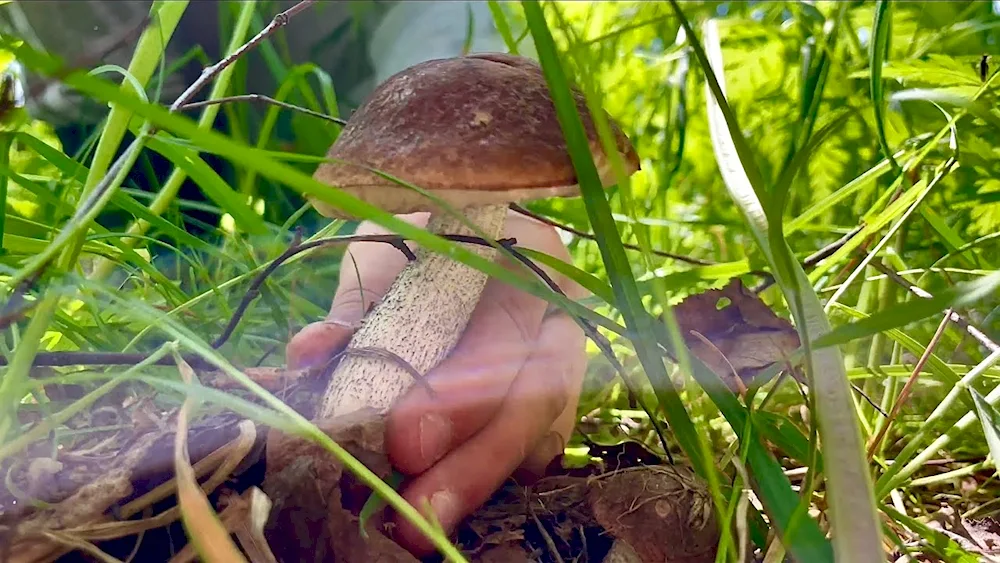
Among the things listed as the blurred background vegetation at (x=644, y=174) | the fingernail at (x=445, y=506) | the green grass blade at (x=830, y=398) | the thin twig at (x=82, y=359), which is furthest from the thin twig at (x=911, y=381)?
the thin twig at (x=82, y=359)

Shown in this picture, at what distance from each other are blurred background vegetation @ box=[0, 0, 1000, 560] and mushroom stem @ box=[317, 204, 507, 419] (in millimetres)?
100

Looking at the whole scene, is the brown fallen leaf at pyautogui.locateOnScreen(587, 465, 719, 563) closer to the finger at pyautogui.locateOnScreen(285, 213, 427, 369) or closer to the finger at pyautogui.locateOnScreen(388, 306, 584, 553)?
the finger at pyautogui.locateOnScreen(388, 306, 584, 553)

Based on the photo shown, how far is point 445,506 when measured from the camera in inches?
12.9

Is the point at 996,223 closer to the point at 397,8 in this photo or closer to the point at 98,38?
the point at 397,8

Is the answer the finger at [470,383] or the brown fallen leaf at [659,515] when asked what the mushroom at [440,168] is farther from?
the brown fallen leaf at [659,515]

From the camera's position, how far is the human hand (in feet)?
1.08

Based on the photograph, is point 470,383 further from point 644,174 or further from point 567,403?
point 644,174

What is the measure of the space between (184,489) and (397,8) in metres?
1.25

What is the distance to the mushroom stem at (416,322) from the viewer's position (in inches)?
15.3

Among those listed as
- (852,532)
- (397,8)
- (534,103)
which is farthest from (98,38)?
(852,532)

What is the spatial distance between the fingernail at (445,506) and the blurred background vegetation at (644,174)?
0.15 meters

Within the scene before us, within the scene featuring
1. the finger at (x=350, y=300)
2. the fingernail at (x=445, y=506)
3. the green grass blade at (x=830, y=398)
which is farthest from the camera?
the finger at (x=350, y=300)

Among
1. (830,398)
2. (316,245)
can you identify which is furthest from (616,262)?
(316,245)

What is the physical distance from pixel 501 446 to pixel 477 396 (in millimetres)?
33
